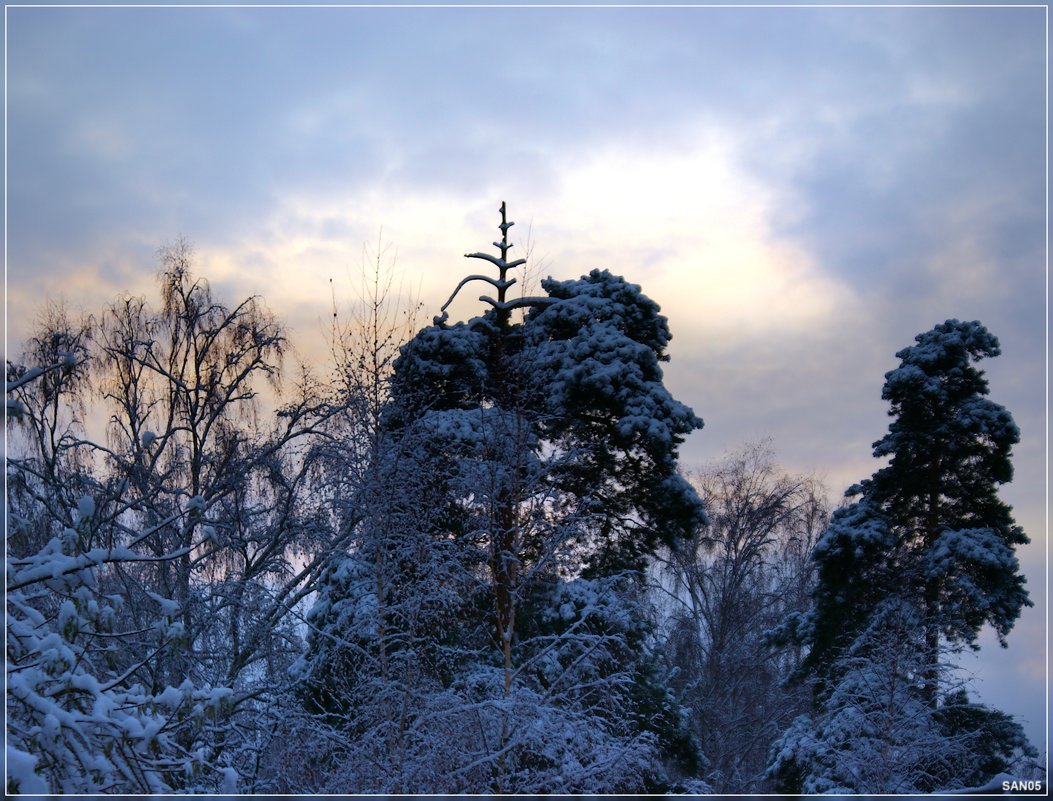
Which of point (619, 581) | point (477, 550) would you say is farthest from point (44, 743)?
point (619, 581)

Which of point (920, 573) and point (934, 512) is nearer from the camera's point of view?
point (920, 573)

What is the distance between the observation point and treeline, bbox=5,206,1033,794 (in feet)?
38.3

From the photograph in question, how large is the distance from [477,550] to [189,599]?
4227 millimetres

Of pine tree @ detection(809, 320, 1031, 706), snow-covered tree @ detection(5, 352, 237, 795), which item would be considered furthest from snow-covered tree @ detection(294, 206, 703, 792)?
snow-covered tree @ detection(5, 352, 237, 795)

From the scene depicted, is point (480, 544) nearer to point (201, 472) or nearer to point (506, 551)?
point (506, 551)

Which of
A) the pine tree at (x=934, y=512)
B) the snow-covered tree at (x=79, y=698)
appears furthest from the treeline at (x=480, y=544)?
the snow-covered tree at (x=79, y=698)

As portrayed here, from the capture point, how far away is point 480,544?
43.2ft

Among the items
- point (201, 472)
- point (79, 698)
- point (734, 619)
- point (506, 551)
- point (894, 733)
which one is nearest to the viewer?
point (79, 698)

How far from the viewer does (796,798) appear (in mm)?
3559

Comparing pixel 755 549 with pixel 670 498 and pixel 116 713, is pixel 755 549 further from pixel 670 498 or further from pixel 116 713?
pixel 116 713

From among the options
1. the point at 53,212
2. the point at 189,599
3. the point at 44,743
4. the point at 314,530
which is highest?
the point at 53,212

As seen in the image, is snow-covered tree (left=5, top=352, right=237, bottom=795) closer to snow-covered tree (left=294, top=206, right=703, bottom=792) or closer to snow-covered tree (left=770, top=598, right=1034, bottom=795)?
snow-covered tree (left=294, top=206, right=703, bottom=792)

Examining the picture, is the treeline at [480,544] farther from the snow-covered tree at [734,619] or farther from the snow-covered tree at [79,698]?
the snow-covered tree at [79,698]

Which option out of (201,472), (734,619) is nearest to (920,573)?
(734,619)
